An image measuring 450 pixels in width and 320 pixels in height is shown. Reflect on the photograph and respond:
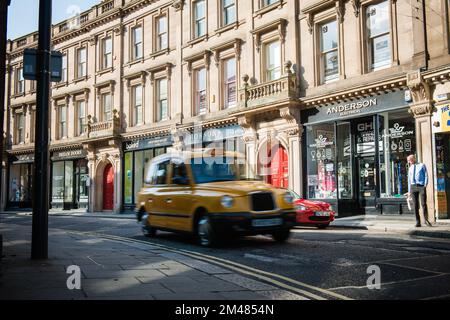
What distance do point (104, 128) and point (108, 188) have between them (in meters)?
4.20

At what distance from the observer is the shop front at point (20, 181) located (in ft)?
123

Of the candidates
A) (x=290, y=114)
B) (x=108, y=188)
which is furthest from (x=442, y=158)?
(x=108, y=188)

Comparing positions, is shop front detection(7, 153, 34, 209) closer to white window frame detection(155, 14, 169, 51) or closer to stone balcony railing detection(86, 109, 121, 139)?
stone balcony railing detection(86, 109, 121, 139)

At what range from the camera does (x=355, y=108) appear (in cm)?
1781

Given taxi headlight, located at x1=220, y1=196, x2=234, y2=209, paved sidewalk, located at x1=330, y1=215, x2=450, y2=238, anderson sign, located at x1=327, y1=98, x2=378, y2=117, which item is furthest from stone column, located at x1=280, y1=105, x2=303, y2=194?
taxi headlight, located at x1=220, y1=196, x2=234, y2=209

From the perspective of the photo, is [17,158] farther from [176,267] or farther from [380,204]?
[176,267]

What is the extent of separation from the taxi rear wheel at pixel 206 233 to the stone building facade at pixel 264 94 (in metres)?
9.26

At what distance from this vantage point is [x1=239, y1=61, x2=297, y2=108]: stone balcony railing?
774 inches

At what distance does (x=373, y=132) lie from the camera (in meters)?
17.7

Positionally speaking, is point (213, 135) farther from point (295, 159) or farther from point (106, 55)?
point (106, 55)

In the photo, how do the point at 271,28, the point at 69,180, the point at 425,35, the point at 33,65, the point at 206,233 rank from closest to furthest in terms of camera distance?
the point at 33,65
the point at 206,233
the point at 425,35
the point at 271,28
the point at 69,180

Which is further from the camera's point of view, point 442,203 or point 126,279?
point 442,203

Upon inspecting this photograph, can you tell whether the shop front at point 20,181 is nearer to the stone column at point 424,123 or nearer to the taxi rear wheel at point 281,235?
the stone column at point 424,123
